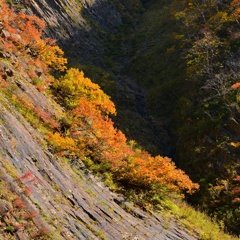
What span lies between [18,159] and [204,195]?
15.7 m

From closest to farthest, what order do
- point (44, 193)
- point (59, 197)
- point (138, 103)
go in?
point (44, 193)
point (59, 197)
point (138, 103)

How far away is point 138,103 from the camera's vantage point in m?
34.5

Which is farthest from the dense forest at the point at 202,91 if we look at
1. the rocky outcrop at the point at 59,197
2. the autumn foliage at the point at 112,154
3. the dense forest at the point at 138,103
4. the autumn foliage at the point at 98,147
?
the rocky outcrop at the point at 59,197

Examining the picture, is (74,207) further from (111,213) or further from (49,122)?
(49,122)

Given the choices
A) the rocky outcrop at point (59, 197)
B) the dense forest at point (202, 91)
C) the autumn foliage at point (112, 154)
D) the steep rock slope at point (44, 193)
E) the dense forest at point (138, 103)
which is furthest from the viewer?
the dense forest at point (202, 91)

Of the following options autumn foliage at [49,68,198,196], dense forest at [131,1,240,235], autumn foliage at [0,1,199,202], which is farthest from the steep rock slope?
dense forest at [131,1,240,235]

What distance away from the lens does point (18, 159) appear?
9.50 m

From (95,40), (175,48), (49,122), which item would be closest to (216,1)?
(175,48)

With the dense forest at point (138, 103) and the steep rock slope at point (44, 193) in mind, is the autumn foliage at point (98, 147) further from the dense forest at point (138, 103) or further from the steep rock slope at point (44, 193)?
the steep rock slope at point (44, 193)

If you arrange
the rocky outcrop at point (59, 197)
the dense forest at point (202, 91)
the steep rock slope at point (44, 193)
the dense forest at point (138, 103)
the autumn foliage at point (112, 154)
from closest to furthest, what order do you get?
1. the steep rock slope at point (44, 193)
2. the rocky outcrop at point (59, 197)
3. the dense forest at point (138, 103)
4. the autumn foliage at point (112, 154)
5. the dense forest at point (202, 91)

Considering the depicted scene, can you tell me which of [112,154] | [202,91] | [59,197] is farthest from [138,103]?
[59,197]

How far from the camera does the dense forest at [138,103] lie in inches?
575

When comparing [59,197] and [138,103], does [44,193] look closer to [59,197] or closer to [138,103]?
[59,197]

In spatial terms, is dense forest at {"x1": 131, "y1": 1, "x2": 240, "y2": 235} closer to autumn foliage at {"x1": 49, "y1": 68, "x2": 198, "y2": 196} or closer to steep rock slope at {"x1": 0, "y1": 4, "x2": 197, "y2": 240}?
autumn foliage at {"x1": 49, "y1": 68, "x2": 198, "y2": 196}
